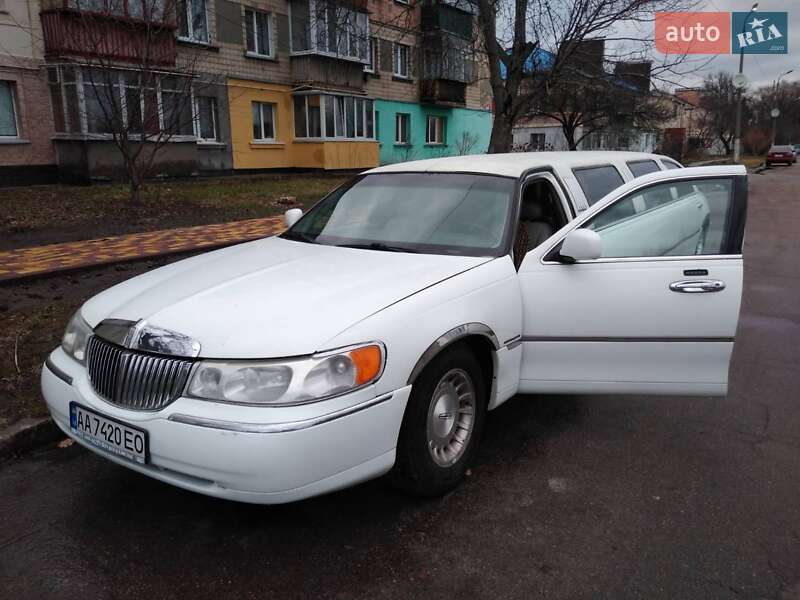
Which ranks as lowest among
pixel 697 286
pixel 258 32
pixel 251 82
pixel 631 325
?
pixel 631 325

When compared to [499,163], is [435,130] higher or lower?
higher

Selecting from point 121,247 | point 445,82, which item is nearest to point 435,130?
point 445,82

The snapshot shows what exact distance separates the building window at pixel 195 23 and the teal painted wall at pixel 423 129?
30.4 feet

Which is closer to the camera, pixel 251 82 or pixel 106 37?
pixel 106 37

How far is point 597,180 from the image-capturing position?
4.96 metres

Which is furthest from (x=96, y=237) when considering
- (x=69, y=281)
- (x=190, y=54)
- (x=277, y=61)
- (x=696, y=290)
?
(x=277, y=61)

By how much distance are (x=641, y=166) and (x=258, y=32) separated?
68.9 ft

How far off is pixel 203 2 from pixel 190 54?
2066mm

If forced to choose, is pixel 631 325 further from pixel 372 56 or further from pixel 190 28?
pixel 372 56

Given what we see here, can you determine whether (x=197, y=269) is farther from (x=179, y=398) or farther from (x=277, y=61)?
(x=277, y=61)

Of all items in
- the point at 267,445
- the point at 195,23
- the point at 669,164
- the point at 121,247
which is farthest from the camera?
the point at 195,23

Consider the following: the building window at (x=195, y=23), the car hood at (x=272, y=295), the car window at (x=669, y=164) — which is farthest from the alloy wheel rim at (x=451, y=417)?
the building window at (x=195, y=23)

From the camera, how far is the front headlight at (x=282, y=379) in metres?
2.60

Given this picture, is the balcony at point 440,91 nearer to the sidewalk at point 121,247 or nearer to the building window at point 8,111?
the building window at point 8,111
